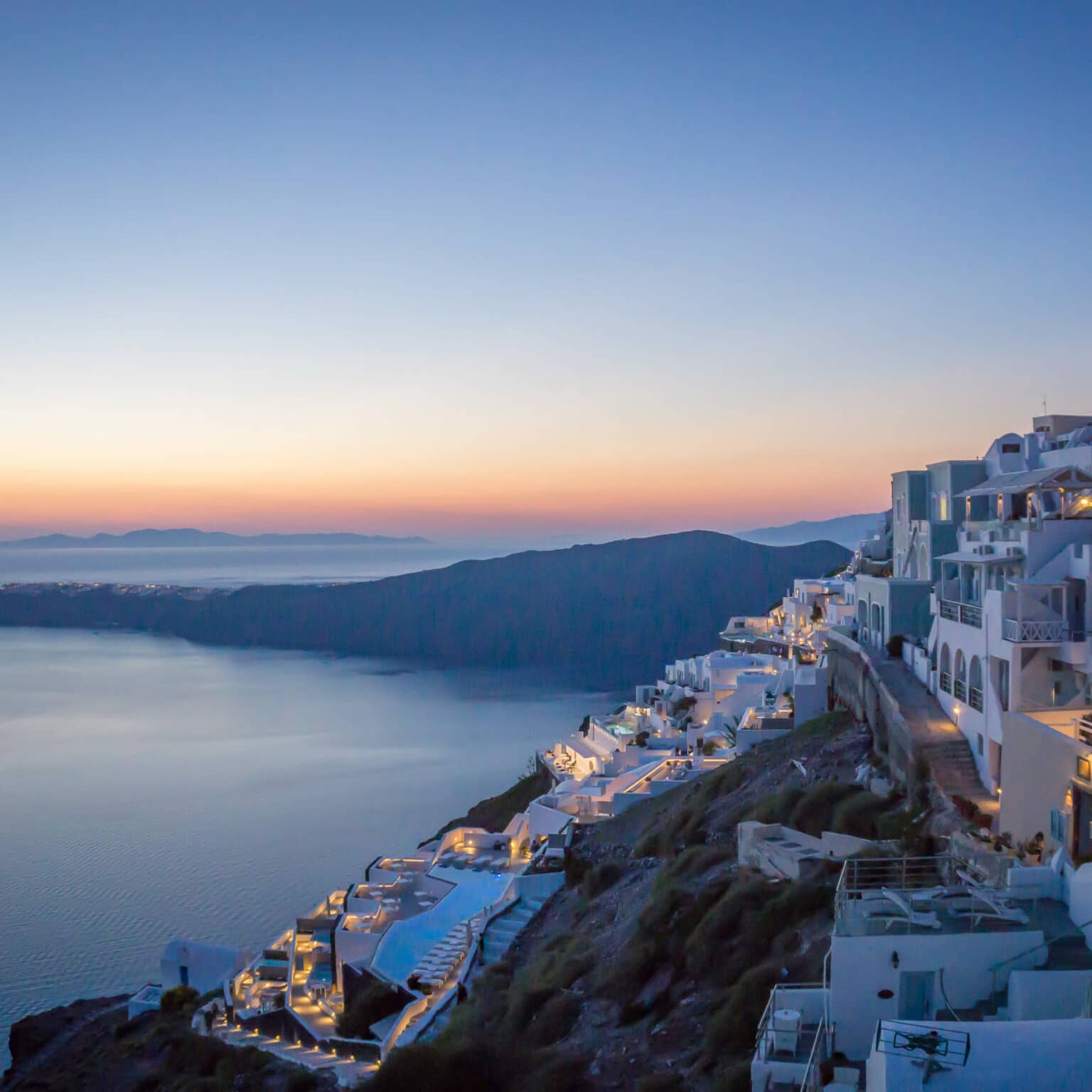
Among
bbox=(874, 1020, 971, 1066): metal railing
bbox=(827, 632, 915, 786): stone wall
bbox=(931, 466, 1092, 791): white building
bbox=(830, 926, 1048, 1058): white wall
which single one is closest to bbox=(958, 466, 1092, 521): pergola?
bbox=(931, 466, 1092, 791): white building

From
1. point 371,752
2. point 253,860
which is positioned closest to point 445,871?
point 253,860

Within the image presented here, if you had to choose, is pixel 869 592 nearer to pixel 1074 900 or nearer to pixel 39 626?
pixel 1074 900

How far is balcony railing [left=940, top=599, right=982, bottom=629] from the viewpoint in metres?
8.09

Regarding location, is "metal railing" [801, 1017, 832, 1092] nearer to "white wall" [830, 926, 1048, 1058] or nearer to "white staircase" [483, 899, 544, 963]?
"white wall" [830, 926, 1048, 1058]

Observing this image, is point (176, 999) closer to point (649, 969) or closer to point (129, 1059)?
point (129, 1059)

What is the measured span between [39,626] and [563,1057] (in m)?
95.0

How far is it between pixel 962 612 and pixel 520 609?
68436mm

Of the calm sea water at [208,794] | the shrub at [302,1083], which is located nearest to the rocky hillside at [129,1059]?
the shrub at [302,1083]

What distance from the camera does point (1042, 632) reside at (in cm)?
734

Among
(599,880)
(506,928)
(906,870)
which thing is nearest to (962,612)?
(906,870)

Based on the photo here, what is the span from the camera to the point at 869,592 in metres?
11.8

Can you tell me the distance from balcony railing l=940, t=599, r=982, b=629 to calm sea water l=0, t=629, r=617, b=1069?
11613mm

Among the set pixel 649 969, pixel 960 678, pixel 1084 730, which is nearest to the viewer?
pixel 1084 730

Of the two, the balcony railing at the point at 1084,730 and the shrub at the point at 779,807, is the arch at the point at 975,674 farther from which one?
the balcony railing at the point at 1084,730
